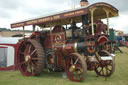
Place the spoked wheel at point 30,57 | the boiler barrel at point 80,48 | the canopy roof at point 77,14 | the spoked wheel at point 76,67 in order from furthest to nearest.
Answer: the spoked wheel at point 30,57, the boiler barrel at point 80,48, the canopy roof at point 77,14, the spoked wheel at point 76,67

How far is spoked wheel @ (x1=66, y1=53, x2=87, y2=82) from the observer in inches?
205

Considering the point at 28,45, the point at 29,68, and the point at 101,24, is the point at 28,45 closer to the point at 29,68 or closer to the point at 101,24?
the point at 29,68

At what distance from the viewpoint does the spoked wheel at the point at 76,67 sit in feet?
17.1

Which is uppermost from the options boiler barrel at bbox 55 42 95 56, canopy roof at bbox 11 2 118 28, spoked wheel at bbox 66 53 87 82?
canopy roof at bbox 11 2 118 28

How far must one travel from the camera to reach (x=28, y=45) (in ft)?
23.9

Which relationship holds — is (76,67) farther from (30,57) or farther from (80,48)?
(30,57)

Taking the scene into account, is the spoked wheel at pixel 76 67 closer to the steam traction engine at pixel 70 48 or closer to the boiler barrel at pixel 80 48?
the steam traction engine at pixel 70 48

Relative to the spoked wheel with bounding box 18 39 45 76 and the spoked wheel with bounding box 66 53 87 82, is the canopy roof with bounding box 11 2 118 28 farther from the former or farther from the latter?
the spoked wheel with bounding box 66 53 87 82

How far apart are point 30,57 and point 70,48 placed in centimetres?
179

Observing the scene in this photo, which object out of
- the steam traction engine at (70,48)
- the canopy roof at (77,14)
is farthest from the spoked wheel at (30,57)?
the canopy roof at (77,14)

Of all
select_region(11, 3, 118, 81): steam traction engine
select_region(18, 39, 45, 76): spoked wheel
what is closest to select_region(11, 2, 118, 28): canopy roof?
select_region(11, 3, 118, 81): steam traction engine

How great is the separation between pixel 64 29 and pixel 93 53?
5.08 feet

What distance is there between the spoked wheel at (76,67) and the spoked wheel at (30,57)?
1166mm

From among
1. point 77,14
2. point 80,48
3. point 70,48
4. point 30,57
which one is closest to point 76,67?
point 80,48
